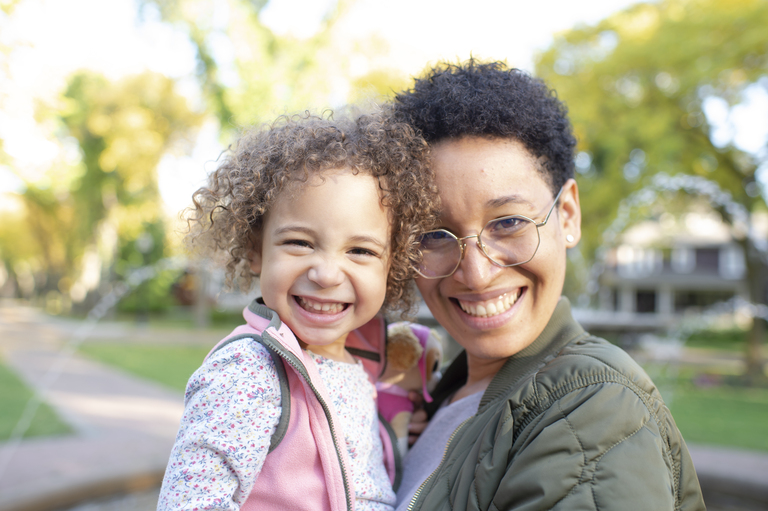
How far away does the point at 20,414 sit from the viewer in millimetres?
7734

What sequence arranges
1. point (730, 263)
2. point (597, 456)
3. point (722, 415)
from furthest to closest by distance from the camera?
1. point (730, 263)
2. point (722, 415)
3. point (597, 456)

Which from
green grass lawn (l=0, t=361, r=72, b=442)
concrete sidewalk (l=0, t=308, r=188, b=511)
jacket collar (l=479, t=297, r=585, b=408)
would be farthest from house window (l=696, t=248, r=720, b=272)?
jacket collar (l=479, t=297, r=585, b=408)

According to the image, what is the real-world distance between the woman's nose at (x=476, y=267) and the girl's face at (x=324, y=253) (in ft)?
0.73

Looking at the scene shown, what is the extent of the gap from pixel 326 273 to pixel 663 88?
11651 mm

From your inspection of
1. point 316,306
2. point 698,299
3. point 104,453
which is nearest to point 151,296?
point 104,453

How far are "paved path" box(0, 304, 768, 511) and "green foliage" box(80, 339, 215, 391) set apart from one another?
18.8 inches

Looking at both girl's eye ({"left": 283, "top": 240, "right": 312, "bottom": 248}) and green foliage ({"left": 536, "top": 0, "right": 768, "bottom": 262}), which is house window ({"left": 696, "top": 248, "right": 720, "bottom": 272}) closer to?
green foliage ({"left": 536, "top": 0, "right": 768, "bottom": 262})

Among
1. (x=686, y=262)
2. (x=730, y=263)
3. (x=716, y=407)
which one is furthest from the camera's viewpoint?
(x=686, y=262)

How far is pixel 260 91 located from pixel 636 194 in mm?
8904

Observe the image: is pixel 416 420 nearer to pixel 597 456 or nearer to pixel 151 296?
pixel 597 456

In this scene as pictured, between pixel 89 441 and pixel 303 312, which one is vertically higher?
pixel 303 312

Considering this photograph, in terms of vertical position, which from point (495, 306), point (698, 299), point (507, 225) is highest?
point (507, 225)

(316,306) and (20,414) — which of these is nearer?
(316,306)

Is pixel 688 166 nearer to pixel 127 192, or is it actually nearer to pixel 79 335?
pixel 79 335
